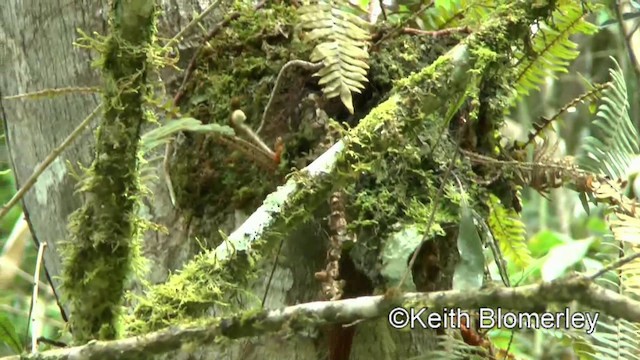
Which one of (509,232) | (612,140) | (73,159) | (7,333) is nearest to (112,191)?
(7,333)

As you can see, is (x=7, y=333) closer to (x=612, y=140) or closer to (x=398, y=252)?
(x=398, y=252)

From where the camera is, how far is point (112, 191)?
90 centimetres

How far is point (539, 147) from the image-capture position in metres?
1.33

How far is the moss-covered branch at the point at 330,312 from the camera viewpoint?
24.3 inches

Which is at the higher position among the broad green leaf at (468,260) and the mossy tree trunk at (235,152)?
the mossy tree trunk at (235,152)

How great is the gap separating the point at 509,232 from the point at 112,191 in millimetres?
793

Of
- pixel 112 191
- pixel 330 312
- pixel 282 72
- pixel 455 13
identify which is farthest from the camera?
pixel 455 13

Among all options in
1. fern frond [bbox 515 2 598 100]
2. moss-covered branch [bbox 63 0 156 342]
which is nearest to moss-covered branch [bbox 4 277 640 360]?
moss-covered branch [bbox 63 0 156 342]

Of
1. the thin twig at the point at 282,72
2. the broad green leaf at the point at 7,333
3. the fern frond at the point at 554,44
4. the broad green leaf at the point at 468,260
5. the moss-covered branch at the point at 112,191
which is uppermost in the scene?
the fern frond at the point at 554,44

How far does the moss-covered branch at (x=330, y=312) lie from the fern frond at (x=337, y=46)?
0.39m

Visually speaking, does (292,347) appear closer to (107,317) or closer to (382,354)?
(382,354)

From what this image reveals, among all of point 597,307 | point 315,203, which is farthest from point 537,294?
point 315,203

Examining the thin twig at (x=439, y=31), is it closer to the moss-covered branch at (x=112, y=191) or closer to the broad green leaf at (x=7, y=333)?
the moss-covered branch at (x=112, y=191)

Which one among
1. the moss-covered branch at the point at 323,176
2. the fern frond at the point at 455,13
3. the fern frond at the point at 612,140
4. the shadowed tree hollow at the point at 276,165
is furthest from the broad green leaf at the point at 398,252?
the fern frond at the point at 612,140
